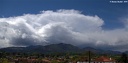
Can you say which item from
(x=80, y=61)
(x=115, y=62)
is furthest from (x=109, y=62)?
(x=80, y=61)

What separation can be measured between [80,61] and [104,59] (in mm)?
8953

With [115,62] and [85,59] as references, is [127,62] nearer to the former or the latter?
[115,62]

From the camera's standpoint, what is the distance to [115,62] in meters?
94.6

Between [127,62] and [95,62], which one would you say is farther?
[95,62]

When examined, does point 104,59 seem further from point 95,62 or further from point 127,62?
point 127,62

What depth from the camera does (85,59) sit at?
321 ft

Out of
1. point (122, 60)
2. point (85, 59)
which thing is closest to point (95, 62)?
point (85, 59)

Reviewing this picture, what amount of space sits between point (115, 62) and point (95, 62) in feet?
22.7

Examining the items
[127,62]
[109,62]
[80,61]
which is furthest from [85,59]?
[127,62]

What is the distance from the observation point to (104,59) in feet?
329

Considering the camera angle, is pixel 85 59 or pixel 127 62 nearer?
pixel 127 62

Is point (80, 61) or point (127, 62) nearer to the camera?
point (127, 62)

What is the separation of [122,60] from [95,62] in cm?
1081

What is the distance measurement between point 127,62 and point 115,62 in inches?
309
